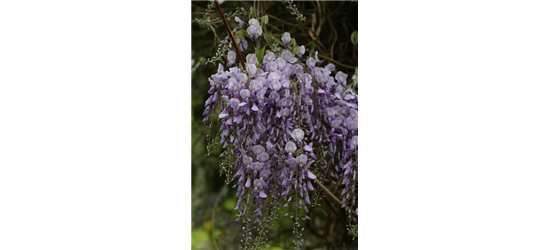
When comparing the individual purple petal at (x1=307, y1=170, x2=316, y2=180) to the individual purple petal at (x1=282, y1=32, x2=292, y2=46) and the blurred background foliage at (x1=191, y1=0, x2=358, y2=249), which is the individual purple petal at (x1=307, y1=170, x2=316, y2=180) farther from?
the individual purple petal at (x1=282, y1=32, x2=292, y2=46)

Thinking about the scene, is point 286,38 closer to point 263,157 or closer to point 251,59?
point 251,59

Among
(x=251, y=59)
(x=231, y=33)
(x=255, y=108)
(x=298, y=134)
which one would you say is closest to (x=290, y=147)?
(x=298, y=134)

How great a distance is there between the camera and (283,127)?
1586mm

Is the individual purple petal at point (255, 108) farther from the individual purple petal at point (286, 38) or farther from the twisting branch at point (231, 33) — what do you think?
the individual purple petal at point (286, 38)

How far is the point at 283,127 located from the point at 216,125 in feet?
0.72

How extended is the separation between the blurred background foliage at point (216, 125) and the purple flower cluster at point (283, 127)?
0.05m

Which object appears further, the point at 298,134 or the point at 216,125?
the point at 216,125

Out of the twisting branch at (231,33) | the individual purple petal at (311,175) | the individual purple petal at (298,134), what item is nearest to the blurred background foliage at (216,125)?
the twisting branch at (231,33)

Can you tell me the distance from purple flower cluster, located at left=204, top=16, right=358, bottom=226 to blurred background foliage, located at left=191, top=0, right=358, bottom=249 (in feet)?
0.17

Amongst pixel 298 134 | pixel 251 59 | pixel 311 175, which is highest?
pixel 251 59
